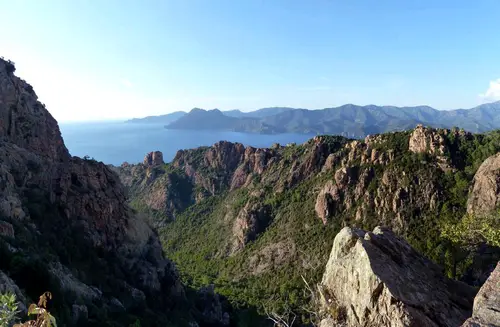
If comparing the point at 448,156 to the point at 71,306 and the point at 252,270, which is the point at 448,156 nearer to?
the point at 252,270

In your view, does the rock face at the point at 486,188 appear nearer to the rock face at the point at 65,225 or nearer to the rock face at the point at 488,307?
the rock face at the point at 65,225

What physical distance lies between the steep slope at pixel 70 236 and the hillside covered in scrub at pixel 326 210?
62.3ft

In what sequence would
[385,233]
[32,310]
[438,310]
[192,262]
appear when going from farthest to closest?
[192,262]
[385,233]
[438,310]
[32,310]

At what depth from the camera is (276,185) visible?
101m

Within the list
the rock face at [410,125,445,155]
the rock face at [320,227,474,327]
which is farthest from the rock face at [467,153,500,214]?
the rock face at [320,227,474,327]

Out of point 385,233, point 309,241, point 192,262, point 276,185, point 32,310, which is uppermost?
point 32,310

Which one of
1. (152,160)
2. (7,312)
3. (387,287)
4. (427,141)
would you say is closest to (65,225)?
(387,287)

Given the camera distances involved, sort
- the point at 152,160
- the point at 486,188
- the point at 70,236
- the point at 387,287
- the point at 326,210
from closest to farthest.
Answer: the point at 387,287 < the point at 70,236 < the point at 486,188 < the point at 326,210 < the point at 152,160

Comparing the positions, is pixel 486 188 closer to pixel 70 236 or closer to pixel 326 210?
pixel 326 210

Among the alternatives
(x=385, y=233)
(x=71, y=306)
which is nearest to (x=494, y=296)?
(x=385, y=233)

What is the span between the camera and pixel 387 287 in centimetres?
1209

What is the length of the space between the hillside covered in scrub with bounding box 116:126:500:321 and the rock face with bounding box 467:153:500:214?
156mm

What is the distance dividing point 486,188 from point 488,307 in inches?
2229

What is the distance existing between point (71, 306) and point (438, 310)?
66.5 feet
